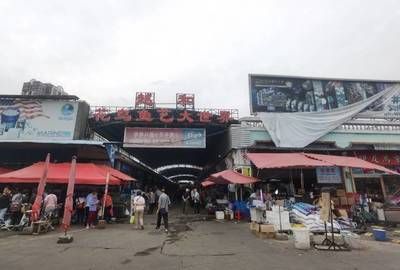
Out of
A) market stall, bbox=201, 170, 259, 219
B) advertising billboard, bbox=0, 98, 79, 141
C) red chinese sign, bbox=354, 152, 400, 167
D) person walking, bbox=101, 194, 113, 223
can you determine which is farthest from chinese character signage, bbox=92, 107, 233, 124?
red chinese sign, bbox=354, 152, 400, 167

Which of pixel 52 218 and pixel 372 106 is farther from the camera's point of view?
pixel 372 106

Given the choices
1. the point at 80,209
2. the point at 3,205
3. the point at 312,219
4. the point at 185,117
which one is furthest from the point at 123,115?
the point at 312,219

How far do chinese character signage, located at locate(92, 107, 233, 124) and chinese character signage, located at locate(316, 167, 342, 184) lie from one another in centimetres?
633

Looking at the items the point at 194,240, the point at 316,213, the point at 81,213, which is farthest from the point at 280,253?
the point at 81,213

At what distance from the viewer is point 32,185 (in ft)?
58.5

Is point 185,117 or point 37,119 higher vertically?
point 185,117

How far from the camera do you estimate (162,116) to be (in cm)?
1978

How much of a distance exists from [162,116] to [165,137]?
5.01ft

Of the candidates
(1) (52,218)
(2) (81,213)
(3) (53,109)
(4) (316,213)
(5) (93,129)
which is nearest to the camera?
(4) (316,213)

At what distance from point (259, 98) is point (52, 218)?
13877 mm

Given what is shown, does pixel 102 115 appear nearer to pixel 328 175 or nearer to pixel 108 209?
pixel 108 209

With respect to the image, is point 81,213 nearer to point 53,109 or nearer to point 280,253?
point 53,109

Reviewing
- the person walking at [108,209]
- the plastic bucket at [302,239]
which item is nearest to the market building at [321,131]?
the person walking at [108,209]

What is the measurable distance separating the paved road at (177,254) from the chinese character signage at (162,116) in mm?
9693
